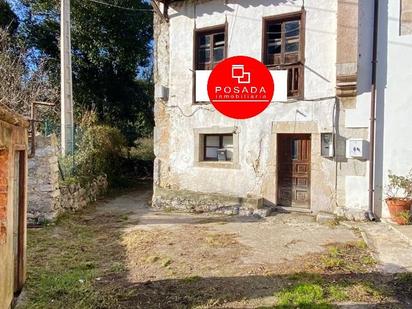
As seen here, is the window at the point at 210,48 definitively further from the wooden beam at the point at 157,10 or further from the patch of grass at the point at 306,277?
the patch of grass at the point at 306,277

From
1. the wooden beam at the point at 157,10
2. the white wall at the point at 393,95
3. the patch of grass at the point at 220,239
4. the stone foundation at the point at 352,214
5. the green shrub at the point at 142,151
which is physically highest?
the wooden beam at the point at 157,10

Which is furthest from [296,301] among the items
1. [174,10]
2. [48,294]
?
[174,10]

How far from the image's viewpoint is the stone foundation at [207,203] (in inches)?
377

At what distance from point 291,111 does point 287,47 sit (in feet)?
5.61

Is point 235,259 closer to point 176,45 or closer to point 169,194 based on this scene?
point 169,194

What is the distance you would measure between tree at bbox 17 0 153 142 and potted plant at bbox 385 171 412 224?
39.8ft

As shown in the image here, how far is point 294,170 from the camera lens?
9.55 m

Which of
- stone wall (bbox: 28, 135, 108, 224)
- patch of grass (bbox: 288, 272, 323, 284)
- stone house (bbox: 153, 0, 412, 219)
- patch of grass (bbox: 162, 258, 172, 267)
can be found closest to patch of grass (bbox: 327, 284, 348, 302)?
patch of grass (bbox: 288, 272, 323, 284)

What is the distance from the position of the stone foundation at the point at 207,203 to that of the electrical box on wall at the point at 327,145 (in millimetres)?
2051

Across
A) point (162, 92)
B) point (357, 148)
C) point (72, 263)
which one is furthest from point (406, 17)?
point (72, 263)

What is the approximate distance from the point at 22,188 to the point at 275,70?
22.8ft

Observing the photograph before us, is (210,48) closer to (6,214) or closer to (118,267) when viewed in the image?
(118,267)

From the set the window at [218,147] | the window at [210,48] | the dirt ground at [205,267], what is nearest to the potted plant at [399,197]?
the dirt ground at [205,267]

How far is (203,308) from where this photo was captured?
4137 millimetres
